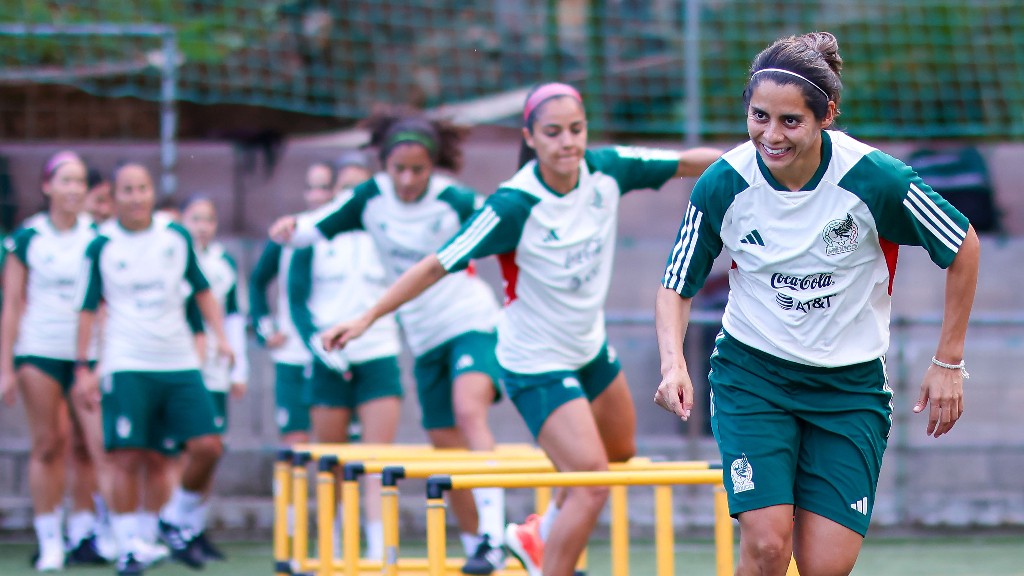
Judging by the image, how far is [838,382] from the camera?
4.43 metres

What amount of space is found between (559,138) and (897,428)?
4863 mm

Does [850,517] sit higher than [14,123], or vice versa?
[14,123]

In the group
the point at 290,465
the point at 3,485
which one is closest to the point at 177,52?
the point at 3,485

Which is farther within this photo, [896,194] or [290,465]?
[290,465]

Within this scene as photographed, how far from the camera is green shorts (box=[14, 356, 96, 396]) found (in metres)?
8.78

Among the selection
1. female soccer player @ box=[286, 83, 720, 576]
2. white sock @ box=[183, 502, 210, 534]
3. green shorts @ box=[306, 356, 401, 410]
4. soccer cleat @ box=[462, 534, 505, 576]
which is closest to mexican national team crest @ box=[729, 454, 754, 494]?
female soccer player @ box=[286, 83, 720, 576]

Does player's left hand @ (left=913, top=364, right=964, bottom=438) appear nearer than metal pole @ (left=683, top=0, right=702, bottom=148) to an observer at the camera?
Yes

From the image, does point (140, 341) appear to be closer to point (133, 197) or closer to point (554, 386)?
point (133, 197)

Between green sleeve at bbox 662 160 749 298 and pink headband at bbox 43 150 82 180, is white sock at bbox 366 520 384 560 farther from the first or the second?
green sleeve at bbox 662 160 749 298

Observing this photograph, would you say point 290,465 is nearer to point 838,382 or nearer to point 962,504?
point 838,382

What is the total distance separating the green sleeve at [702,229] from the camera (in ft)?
14.5

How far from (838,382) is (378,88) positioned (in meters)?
7.57

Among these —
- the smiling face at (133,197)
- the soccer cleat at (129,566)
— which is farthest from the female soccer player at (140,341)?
the soccer cleat at (129,566)

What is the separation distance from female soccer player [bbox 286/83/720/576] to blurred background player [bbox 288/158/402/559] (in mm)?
2157
